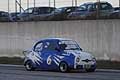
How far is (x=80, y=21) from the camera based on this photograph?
3606 centimetres

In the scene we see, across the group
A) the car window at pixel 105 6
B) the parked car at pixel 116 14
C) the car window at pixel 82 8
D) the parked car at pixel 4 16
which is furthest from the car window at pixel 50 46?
the parked car at pixel 4 16

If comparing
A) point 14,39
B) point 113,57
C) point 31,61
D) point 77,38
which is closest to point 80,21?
point 77,38

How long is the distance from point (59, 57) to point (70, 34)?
12.0m

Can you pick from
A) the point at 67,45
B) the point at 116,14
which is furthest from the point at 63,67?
the point at 116,14

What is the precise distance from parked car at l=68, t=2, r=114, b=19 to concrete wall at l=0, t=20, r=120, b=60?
65.6 inches

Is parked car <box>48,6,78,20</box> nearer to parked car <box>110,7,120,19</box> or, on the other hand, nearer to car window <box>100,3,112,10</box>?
car window <box>100,3,112,10</box>

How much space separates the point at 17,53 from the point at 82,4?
6065 mm

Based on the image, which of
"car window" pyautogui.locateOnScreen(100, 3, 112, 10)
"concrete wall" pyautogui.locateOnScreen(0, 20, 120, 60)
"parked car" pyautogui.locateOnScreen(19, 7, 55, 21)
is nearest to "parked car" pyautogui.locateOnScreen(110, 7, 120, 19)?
"car window" pyautogui.locateOnScreen(100, 3, 112, 10)

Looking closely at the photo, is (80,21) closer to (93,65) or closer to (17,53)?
(17,53)

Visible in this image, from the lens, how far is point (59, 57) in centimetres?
2470

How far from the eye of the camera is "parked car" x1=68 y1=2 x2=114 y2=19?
3697 cm

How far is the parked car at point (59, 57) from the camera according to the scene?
79.7 feet

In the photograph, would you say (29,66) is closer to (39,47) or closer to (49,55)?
(39,47)

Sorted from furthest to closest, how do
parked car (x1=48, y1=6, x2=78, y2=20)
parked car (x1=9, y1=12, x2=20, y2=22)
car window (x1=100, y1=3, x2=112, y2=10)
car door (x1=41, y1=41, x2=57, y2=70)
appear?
parked car (x1=9, y1=12, x2=20, y2=22) < parked car (x1=48, y1=6, x2=78, y2=20) < car window (x1=100, y1=3, x2=112, y2=10) < car door (x1=41, y1=41, x2=57, y2=70)
